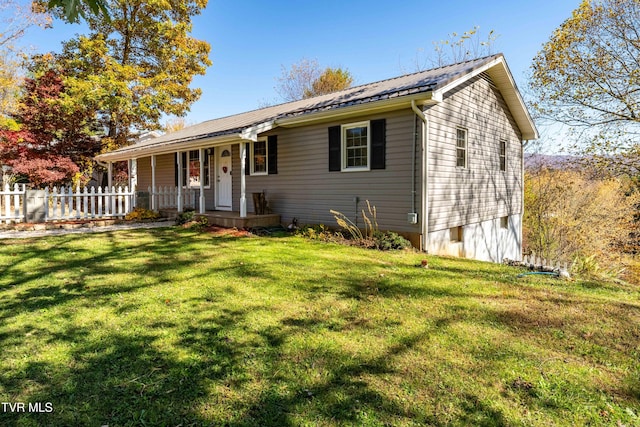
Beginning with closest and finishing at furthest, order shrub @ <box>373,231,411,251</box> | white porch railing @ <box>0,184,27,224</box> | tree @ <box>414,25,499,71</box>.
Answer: shrub @ <box>373,231,411,251</box>
white porch railing @ <box>0,184,27,224</box>
tree @ <box>414,25,499,71</box>

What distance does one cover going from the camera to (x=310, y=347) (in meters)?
3.00

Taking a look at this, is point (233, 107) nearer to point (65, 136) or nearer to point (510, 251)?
point (65, 136)

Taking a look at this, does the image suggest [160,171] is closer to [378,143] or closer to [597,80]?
[378,143]

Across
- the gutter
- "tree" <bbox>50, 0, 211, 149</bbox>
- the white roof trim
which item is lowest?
the white roof trim

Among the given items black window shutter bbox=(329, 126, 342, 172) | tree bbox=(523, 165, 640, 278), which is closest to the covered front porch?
black window shutter bbox=(329, 126, 342, 172)

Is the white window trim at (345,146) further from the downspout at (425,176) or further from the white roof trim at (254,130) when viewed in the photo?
the white roof trim at (254,130)

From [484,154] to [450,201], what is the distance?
2.87m

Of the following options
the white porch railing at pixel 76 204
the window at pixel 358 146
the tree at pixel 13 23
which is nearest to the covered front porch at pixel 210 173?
the white porch railing at pixel 76 204

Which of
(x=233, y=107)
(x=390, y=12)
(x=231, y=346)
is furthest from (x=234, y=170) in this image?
(x=233, y=107)

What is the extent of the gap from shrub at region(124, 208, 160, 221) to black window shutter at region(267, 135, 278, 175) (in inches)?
183

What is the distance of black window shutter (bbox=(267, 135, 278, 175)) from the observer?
10391 mm

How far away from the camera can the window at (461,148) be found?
9.17 m

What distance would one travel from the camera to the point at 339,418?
6.98 ft

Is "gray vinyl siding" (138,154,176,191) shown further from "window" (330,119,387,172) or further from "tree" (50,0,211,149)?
"window" (330,119,387,172)
